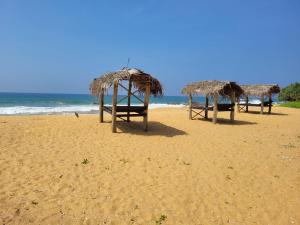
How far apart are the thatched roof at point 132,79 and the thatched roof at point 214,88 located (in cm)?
449

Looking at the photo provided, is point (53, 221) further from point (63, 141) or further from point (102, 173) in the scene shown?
point (63, 141)

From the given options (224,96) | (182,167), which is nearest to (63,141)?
(182,167)

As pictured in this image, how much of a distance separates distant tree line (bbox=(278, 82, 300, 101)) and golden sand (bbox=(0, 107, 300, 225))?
45662 millimetres

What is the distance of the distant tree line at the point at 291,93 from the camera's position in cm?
4969

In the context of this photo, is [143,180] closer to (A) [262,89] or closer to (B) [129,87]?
(B) [129,87]

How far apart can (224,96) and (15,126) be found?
11.8 m

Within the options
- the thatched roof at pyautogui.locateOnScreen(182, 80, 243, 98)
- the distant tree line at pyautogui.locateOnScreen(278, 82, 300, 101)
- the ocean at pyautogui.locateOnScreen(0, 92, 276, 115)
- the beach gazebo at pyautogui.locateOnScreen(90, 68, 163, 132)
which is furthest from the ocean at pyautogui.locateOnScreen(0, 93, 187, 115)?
the distant tree line at pyautogui.locateOnScreen(278, 82, 300, 101)

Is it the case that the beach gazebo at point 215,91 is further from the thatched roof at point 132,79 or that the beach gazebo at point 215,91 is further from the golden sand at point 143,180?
the golden sand at point 143,180

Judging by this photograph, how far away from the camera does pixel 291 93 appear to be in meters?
50.9

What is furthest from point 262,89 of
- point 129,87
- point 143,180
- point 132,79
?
point 143,180

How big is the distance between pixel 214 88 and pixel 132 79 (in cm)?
625

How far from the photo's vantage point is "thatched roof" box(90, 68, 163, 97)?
422 inches

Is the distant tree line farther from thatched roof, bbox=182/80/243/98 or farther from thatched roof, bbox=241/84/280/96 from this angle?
thatched roof, bbox=182/80/243/98

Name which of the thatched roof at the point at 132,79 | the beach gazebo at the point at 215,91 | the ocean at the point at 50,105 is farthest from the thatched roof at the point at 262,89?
the thatched roof at the point at 132,79
